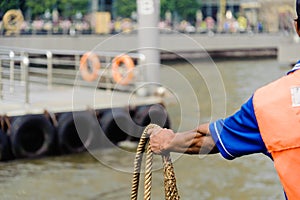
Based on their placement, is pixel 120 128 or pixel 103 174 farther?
pixel 120 128

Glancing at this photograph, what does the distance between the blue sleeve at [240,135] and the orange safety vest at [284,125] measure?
1.2 inches

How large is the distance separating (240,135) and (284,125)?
18 cm

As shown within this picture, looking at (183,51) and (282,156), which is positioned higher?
(282,156)

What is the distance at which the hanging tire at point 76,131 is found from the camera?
11.2 meters

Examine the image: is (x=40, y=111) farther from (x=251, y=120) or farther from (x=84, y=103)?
(x=251, y=120)

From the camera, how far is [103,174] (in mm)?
10008

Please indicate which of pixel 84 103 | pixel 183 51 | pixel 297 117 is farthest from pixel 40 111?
pixel 183 51

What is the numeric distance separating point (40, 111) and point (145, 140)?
8631 mm

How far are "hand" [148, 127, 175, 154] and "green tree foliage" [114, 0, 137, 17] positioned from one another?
44034 millimetres

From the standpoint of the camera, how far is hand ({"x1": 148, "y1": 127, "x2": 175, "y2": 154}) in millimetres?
2635

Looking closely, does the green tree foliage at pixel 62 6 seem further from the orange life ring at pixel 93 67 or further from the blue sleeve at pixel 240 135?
the blue sleeve at pixel 240 135

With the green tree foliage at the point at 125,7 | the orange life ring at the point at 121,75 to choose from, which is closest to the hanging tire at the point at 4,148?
the orange life ring at the point at 121,75

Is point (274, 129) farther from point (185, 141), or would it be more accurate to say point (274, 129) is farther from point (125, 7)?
point (125, 7)

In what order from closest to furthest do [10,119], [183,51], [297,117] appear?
[297,117], [10,119], [183,51]
